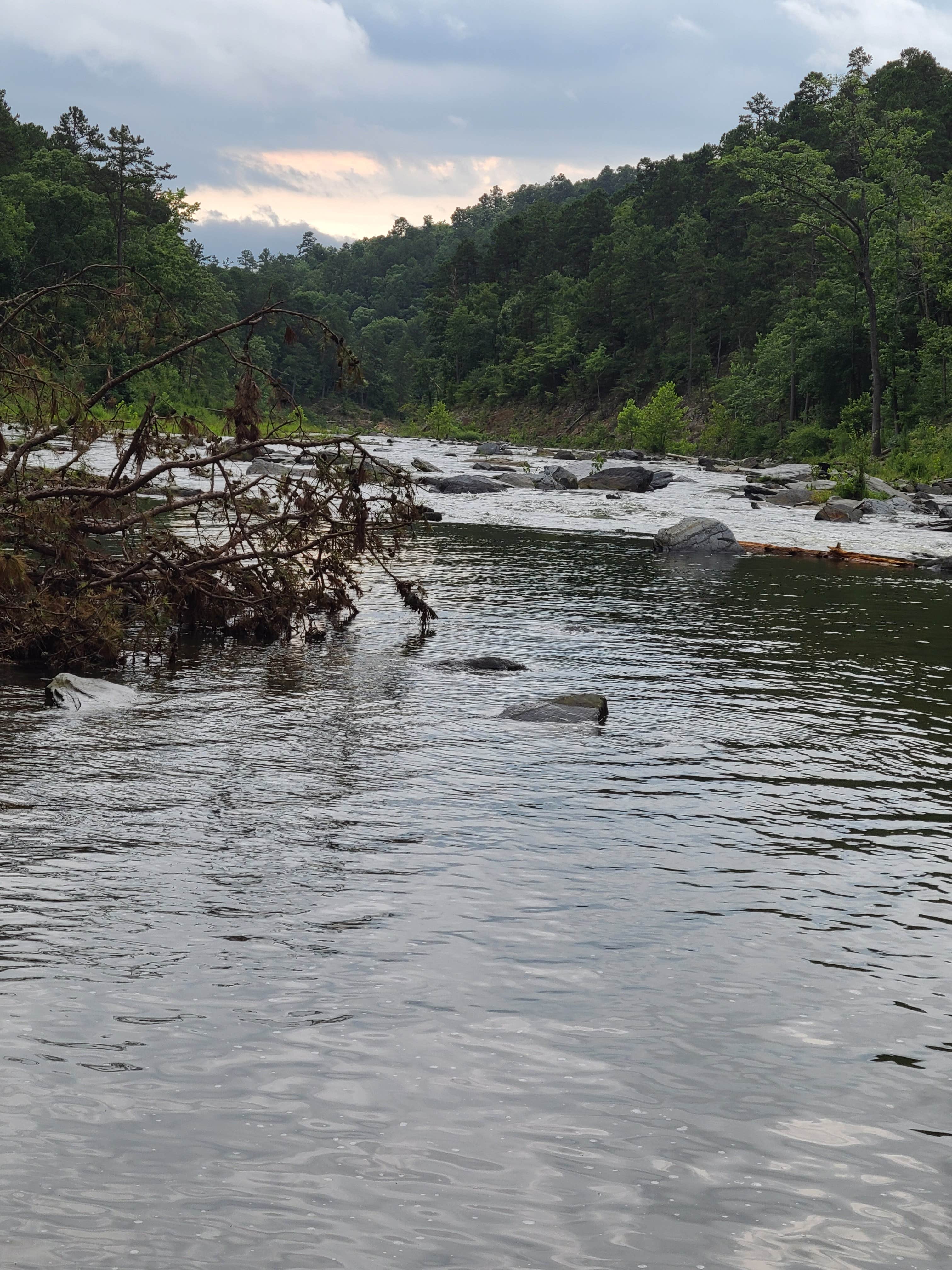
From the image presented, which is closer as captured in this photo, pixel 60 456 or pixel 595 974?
pixel 595 974

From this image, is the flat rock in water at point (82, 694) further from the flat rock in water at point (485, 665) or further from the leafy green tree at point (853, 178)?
the leafy green tree at point (853, 178)

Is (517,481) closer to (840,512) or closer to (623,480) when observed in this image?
(623,480)

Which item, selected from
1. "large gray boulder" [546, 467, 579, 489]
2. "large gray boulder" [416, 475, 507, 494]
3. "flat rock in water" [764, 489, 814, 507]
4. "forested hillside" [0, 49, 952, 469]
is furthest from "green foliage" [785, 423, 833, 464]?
"large gray boulder" [416, 475, 507, 494]

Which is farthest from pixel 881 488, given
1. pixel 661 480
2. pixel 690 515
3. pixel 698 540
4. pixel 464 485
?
pixel 698 540

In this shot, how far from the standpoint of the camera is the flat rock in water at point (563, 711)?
1062cm

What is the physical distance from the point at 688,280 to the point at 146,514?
333 feet

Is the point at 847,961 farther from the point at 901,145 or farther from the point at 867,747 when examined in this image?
the point at 901,145

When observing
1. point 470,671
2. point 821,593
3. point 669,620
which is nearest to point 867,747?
point 470,671

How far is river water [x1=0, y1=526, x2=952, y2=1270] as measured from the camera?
3.74 metres

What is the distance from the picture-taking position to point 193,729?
32.0 ft

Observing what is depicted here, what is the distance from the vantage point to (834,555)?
1003 inches

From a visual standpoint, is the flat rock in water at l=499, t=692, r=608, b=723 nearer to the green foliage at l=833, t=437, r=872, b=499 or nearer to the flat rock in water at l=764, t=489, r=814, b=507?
the green foliage at l=833, t=437, r=872, b=499

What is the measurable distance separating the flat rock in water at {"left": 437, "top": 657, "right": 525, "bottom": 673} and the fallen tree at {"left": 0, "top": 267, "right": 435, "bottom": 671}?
1.66 meters

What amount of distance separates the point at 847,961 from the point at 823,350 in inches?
2605
